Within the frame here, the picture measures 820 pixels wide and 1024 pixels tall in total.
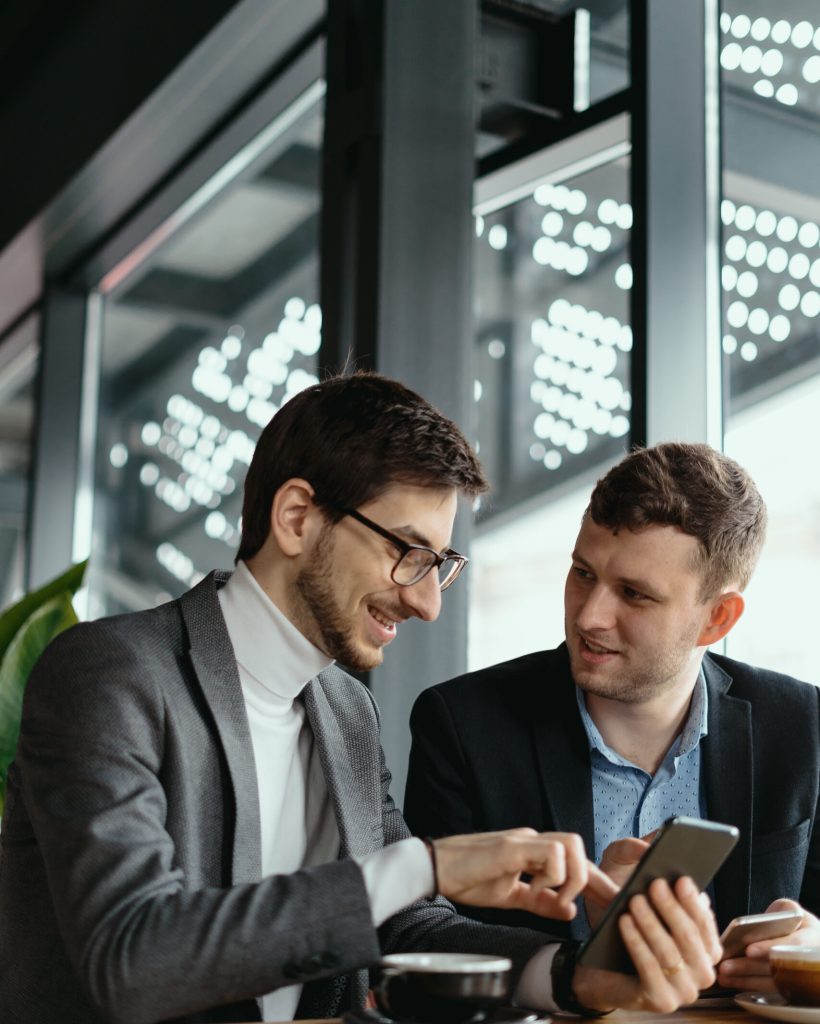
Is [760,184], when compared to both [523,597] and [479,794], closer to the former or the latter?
[523,597]

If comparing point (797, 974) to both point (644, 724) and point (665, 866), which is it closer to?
point (665, 866)

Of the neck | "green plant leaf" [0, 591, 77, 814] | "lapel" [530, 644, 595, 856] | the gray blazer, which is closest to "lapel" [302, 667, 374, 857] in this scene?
the gray blazer

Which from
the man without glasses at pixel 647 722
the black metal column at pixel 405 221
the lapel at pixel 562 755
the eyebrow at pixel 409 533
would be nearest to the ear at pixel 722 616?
the man without glasses at pixel 647 722

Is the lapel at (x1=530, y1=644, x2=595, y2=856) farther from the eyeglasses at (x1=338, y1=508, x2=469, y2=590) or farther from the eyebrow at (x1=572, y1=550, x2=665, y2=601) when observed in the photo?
the eyeglasses at (x1=338, y1=508, x2=469, y2=590)

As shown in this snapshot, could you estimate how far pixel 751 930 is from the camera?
4.95 feet

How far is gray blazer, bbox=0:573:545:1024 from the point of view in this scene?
1.26 m

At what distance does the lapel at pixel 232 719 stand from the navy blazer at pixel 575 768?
1.60 feet

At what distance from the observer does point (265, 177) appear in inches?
167

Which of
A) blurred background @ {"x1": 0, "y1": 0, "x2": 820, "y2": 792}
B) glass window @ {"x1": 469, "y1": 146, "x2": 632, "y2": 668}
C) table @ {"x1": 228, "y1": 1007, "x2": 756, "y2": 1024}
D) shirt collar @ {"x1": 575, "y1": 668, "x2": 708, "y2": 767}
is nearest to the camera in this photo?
table @ {"x1": 228, "y1": 1007, "x2": 756, "y2": 1024}

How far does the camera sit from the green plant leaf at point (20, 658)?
2814 millimetres

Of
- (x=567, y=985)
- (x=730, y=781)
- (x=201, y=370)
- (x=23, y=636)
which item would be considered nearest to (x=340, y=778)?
(x=567, y=985)

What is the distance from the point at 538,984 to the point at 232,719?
455 millimetres

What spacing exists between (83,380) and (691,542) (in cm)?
382

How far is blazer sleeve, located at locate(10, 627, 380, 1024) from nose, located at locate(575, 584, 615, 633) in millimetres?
714
